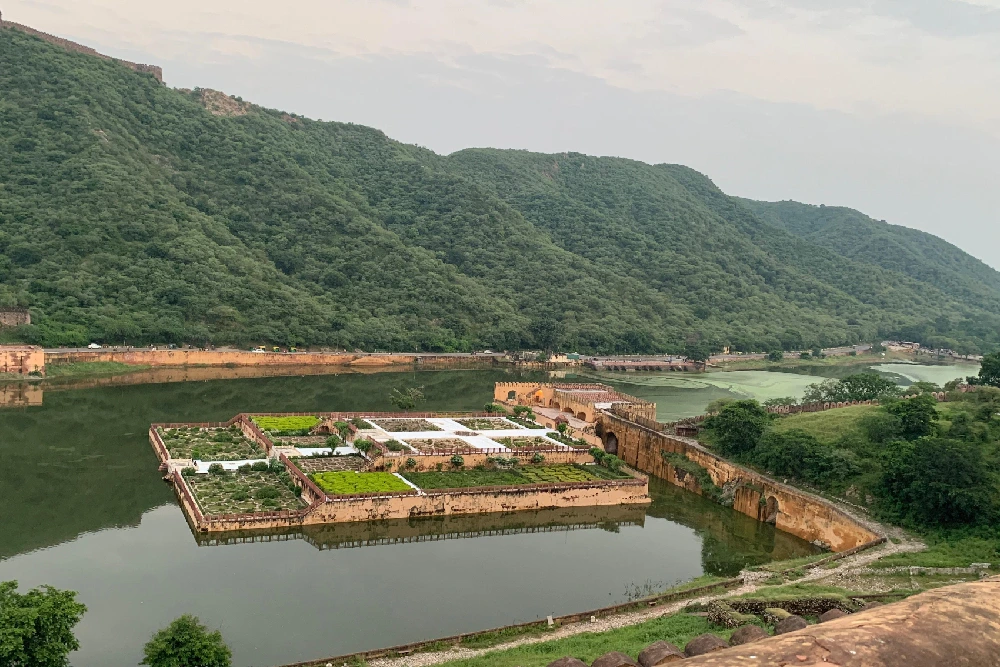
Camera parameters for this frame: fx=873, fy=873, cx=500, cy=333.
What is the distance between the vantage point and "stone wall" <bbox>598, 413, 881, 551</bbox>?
35.9 m

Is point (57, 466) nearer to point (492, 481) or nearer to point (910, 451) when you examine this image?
point (492, 481)

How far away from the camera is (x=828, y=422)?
46.1 metres

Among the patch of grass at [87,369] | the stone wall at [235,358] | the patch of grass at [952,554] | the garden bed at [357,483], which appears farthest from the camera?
the stone wall at [235,358]

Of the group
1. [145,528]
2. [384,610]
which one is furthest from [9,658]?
[145,528]

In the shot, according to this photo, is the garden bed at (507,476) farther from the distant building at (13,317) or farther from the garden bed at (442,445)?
the distant building at (13,317)

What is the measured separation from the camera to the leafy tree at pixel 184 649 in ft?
61.6

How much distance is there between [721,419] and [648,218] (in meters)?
123

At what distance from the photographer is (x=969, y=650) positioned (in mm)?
6789

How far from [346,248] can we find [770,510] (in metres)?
79.0

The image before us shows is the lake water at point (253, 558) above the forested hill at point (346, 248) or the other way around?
the other way around

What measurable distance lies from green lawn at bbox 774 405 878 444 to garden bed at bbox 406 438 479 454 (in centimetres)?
1621

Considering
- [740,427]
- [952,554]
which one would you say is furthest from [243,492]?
[952,554]

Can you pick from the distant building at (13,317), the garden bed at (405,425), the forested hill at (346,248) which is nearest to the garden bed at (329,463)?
the garden bed at (405,425)

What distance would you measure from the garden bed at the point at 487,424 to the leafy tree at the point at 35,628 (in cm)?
3154
